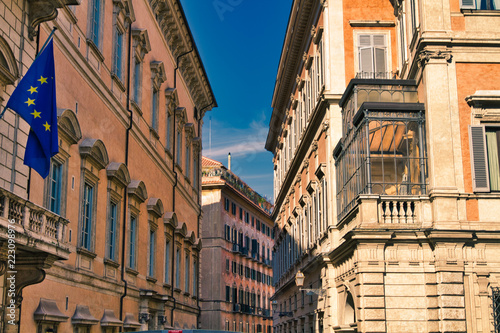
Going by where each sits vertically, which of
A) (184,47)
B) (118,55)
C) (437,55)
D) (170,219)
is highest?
(184,47)

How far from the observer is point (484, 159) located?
1894cm

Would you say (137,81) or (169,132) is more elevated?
(137,81)

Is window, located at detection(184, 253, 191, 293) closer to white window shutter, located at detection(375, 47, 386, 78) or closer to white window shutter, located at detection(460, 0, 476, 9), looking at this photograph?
white window shutter, located at detection(375, 47, 386, 78)

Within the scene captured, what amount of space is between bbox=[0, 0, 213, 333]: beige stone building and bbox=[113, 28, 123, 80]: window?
0.11ft

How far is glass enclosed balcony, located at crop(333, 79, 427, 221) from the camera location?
19547mm

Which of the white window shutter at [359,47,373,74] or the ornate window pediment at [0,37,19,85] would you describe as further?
the white window shutter at [359,47,373,74]

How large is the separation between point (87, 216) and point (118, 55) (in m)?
6.29

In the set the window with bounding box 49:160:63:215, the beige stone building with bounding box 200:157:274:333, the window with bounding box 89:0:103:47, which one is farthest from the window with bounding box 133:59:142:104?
the beige stone building with bounding box 200:157:274:333

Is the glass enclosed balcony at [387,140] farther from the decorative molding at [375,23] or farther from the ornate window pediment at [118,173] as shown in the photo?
the ornate window pediment at [118,173]

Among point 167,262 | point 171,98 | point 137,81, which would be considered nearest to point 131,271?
point 137,81

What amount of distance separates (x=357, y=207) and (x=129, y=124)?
8.26m

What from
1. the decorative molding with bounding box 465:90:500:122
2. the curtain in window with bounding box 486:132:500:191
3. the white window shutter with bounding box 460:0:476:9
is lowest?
the curtain in window with bounding box 486:132:500:191

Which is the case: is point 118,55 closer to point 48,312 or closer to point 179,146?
point 48,312

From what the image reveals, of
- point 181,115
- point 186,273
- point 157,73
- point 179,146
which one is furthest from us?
point 186,273
